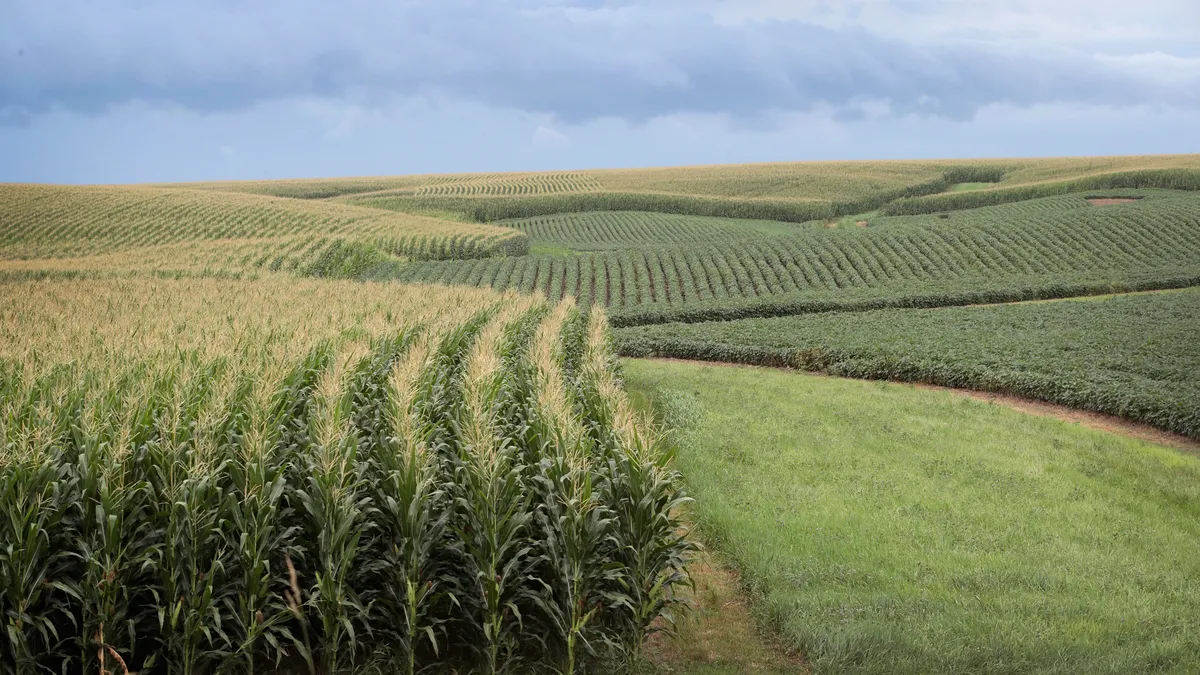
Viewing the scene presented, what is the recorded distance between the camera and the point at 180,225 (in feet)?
210

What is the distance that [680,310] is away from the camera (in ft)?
132

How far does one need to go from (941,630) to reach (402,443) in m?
5.21

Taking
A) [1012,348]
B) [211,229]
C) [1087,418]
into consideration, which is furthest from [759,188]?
[1087,418]

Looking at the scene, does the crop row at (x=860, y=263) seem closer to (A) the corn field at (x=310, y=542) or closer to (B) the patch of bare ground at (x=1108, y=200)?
(B) the patch of bare ground at (x=1108, y=200)

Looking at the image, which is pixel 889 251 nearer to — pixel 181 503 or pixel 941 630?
pixel 941 630

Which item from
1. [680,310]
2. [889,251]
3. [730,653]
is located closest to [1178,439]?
[730,653]

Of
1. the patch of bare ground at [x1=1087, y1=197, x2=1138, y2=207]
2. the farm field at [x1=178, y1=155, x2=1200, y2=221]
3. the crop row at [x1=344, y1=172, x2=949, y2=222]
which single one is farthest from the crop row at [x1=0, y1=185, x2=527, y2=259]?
the patch of bare ground at [x1=1087, y1=197, x2=1138, y2=207]

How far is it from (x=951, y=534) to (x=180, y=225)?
64966 millimetres

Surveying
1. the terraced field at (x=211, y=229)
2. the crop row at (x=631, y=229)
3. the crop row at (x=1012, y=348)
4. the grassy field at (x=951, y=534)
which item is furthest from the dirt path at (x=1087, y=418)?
the crop row at (x=631, y=229)

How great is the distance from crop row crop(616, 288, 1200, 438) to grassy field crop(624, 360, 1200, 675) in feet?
8.60

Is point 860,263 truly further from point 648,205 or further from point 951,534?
point 648,205

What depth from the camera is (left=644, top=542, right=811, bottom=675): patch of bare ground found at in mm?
7660

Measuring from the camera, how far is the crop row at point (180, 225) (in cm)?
5484

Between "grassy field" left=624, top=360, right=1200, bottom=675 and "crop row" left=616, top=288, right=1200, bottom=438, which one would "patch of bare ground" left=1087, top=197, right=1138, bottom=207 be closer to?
"crop row" left=616, top=288, right=1200, bottom=438
